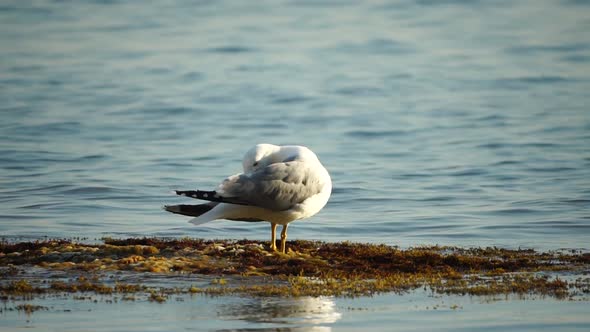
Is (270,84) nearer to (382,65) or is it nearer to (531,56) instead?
(382,65)

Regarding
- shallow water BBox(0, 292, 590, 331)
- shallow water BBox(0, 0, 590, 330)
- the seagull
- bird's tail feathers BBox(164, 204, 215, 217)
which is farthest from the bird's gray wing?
shallow water BBox(0, 0, 590, 330)

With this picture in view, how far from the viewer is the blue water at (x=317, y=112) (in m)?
16.0

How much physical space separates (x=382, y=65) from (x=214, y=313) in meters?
34.2

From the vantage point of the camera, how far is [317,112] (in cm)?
3294

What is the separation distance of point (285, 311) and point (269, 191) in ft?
9.03

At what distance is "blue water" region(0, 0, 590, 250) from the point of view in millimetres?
16047

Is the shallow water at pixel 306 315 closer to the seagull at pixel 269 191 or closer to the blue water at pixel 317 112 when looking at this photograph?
the seagull at pixel 269 191

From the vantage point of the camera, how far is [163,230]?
566 inches

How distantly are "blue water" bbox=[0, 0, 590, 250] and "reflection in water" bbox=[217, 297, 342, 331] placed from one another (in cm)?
461

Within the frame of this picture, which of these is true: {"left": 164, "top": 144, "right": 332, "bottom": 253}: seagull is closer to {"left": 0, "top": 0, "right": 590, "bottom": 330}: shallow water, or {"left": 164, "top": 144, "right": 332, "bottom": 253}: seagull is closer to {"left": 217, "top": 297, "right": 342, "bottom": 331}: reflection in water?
{"left": 217, "top": 297, "right": 342, "bottom": 331}: reflection in water

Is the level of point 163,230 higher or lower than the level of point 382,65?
lower

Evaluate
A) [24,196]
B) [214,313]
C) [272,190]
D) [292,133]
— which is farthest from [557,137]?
[214,313]

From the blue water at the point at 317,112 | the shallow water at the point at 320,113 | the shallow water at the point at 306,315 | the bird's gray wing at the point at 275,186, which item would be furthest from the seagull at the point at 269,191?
the shallow water at the point at 320,113

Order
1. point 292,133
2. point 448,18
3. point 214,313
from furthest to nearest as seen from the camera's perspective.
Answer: point 448,18 < point 292,133 < point 214,313
